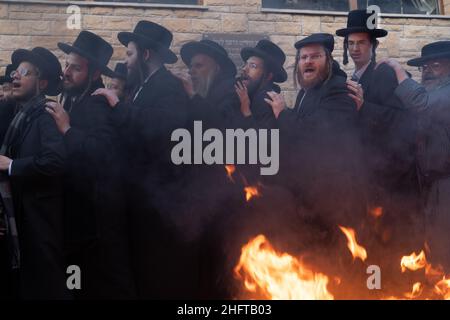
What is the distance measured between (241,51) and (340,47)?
832mm

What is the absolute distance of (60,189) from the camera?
5078mm

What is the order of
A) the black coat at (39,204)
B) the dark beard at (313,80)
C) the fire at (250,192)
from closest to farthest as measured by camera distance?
1. the black coat at (39,204)
2. the fire at (250,192)
3. the dark beard at (313,80)

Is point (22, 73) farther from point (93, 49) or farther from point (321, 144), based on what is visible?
point (321, 144)

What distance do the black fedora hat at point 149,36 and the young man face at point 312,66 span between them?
1037 mm

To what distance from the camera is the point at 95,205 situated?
16.7 feet

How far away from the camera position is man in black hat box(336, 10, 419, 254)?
215 inches

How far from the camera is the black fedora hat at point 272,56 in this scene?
5473 mm

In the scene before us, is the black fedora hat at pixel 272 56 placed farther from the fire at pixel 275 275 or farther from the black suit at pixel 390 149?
the fire at pixel 275 275

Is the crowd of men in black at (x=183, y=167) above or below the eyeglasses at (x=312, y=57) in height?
below

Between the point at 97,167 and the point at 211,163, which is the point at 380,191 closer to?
the point at 211,163

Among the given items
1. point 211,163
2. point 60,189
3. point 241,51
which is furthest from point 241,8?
point 60,189

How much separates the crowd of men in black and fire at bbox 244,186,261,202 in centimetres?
4

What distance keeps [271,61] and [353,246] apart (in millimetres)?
1574

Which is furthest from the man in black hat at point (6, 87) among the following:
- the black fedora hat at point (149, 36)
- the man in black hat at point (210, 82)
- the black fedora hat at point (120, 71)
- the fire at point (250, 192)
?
the fire at point (250, 192)
